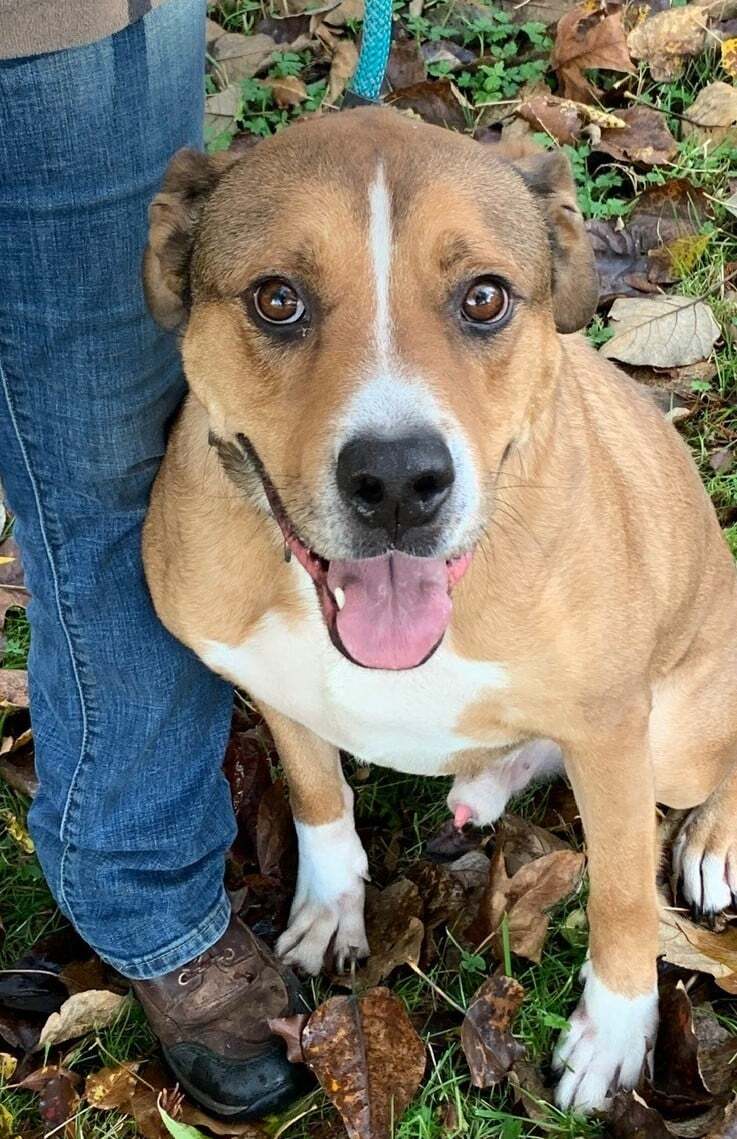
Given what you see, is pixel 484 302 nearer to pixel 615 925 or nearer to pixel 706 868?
pixel 615 925

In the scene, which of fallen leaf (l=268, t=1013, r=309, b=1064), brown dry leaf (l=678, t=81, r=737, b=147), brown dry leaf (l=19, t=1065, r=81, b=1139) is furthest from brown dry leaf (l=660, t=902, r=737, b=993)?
brown dry leaf (l=678, t=81, r=737, b=147)

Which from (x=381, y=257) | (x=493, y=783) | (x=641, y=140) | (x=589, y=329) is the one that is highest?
(x=381, y=257)

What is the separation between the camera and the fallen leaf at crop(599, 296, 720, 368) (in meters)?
4.57

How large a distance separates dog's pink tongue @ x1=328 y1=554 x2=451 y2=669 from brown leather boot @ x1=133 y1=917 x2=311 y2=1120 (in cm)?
117

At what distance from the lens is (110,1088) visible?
123 inches

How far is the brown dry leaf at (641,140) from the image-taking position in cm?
514

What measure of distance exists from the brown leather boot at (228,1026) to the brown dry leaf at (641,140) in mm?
3433

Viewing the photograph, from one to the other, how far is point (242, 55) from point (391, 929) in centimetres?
390

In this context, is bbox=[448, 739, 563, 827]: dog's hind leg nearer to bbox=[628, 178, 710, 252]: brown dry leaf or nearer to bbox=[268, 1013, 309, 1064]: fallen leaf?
bbox=[268, 1013, 309, 1064]: fallen leaf

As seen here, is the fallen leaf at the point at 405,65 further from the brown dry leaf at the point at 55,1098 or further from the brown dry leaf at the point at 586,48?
the brown dry leaf at the point at 55,1098

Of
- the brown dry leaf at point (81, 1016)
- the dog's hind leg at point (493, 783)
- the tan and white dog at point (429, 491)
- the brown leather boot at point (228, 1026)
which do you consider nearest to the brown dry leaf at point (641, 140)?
the tan and white dog at point (429, 491)

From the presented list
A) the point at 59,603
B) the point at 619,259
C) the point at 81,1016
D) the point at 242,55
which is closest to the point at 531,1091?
the point at 81,1016

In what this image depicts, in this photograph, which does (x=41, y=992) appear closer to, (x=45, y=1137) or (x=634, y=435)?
(x=45, y=1137)

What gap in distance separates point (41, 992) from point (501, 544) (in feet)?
5.79
